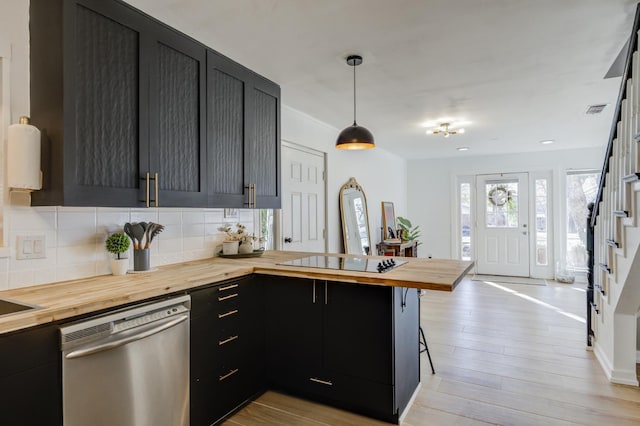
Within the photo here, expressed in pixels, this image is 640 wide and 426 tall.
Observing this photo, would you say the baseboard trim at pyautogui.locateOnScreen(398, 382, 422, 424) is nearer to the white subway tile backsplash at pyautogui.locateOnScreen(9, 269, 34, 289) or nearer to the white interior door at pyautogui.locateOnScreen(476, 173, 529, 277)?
the white subway tile backsplash at pyautogui.locateOnScreen(9, 269, 34, 289)

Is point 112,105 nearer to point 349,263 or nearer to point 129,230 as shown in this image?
point 129,230

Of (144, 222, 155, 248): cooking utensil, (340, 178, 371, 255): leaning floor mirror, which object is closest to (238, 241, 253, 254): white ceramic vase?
(144, 222, 155, 248): cooking utensil

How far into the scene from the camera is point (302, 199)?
4199 millimetres

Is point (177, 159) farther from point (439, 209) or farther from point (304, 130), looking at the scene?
point (439, 209)

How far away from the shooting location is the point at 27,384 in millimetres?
1355

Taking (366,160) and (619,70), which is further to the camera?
(366,160)

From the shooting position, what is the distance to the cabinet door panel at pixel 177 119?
2121mm

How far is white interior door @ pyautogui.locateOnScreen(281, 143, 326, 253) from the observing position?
3936mm

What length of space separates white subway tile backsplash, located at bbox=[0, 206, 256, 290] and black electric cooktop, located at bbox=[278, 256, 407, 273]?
2.65 ft

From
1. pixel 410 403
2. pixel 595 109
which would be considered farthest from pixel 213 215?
pixel 595 109

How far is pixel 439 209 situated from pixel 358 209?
9.91 ft

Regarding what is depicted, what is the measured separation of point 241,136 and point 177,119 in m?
0.60

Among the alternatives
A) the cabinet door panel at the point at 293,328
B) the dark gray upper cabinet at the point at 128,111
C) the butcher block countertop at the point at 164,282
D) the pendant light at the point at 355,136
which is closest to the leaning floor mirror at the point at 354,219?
the pendant light at the point at 355,136

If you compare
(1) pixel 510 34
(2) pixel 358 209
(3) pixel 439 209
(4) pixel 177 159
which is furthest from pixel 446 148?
(4) pixel 177 159
